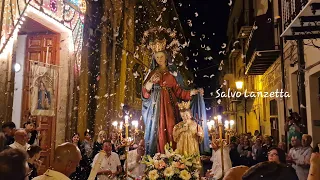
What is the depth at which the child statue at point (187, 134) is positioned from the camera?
23.0ft

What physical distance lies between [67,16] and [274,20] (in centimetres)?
698

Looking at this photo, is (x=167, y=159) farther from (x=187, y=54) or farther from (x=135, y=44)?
(x=187, y=54)

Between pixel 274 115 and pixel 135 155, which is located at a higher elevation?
pixel 274 115

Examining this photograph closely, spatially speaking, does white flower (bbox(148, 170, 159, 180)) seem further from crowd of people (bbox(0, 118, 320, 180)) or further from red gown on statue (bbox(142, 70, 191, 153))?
red gown on statue (bbox(142, 70, 191, 153))

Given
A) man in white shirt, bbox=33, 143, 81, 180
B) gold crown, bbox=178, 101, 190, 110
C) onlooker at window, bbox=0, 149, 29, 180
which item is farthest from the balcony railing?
onlooker at window, bbox=0, 149, 29, 180

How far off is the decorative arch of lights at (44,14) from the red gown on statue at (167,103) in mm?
3069

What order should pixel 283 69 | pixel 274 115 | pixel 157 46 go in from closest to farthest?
pixel 157 46 < pixel 283 69 < pixel 274 115

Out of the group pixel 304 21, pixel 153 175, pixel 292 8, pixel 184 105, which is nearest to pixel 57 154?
pixel 153 175

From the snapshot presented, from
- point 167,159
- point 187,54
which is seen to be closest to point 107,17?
point 167,159

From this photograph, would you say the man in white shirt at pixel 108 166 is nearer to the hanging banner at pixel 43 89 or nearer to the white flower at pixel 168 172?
the white flower at pixel 168 172

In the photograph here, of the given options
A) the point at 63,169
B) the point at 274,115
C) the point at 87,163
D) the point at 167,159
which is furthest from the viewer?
the point at 274,115

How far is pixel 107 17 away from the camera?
14766mm

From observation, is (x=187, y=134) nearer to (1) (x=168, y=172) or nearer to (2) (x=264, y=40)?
(1) (x=168, y=172)

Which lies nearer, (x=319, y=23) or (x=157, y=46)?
(x=319, y=23)
